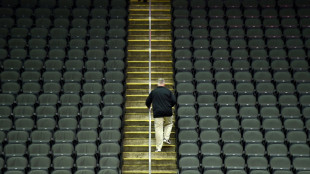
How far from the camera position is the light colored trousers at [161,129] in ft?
15.5

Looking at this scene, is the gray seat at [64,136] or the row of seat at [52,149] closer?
the row of seat at [52,149]


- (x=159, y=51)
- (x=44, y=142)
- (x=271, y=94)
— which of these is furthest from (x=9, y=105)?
(x=271, y=94)

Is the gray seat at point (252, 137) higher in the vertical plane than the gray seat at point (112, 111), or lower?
lower

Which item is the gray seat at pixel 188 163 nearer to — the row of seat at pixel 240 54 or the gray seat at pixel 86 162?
the gray seat at pixel 86 162

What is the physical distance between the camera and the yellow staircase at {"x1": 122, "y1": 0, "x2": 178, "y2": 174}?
4.86m

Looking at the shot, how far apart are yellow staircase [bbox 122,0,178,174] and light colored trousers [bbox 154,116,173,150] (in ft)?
0.40

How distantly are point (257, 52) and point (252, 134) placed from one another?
4.30 ft

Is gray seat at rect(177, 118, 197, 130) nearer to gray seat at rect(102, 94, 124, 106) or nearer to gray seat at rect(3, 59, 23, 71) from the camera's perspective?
gray seat at rect(102, 94, 124, 106)

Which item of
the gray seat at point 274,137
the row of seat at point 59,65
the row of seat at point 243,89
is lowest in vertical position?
the gray seat at point 274,137

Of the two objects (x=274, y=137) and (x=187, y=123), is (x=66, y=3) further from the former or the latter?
(x=274, y=137)

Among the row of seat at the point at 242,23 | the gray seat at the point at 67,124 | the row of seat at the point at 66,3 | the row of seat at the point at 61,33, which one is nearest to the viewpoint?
the gray seat at the point at 67,124

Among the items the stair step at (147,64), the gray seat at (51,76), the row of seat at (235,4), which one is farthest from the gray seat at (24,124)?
the row of seat at (235,4)

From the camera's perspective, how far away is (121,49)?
5.81 meters

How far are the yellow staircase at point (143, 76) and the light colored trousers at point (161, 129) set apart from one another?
0.40 ft
